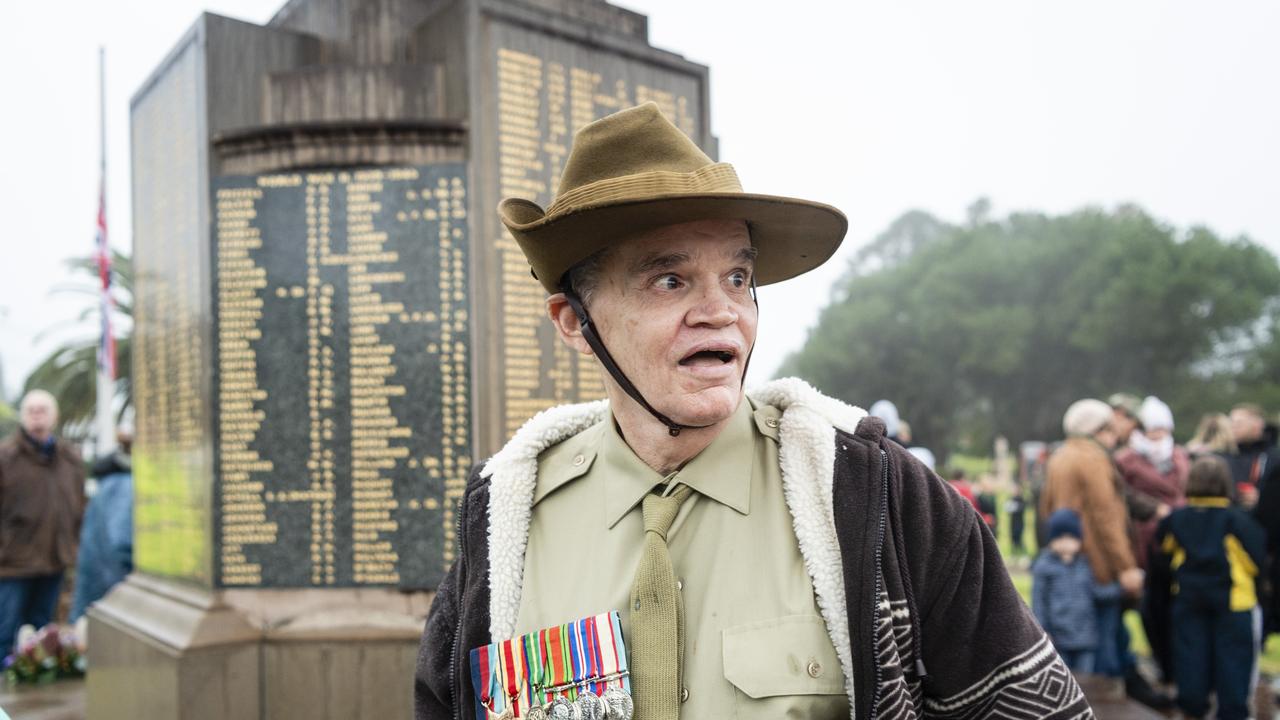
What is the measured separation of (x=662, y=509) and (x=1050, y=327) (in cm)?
3918

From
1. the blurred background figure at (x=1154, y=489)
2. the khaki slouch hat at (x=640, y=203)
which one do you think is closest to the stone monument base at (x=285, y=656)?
the khaki slouch hat at (x=640, y=203)

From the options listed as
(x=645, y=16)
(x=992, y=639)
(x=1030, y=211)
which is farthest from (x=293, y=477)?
(x=1030, y=211)

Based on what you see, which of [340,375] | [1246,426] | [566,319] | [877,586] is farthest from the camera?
[1246,426]

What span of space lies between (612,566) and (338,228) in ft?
11.9

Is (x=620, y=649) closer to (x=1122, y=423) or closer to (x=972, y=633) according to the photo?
(x=972, y=633)

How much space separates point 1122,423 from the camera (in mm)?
8016

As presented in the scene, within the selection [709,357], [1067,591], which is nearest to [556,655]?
[709,357]

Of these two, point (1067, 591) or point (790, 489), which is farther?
point (1067, 591)

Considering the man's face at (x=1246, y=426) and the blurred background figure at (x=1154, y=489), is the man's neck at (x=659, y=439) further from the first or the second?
the man's face at (x=1246, y=426)

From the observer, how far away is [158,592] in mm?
5535

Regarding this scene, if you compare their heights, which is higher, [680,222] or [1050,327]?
[1050,327]

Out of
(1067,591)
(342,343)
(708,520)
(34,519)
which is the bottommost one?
(1067,591)

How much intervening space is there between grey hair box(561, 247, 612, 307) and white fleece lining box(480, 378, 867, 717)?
1.22 ft

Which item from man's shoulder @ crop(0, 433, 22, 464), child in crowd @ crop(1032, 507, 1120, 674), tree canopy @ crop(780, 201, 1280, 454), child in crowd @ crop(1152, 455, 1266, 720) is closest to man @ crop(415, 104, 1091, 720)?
child in crowd @ crop(1032, 507, 1120, 674)
